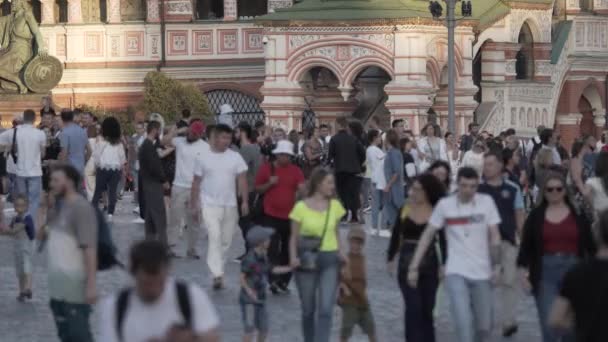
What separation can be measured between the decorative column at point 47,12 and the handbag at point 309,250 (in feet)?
119

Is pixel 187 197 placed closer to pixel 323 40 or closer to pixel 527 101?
pixel 323 40

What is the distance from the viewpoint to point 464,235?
14.7 metres

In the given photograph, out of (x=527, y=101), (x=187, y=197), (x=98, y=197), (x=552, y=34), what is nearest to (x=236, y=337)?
(x=187, y=197)

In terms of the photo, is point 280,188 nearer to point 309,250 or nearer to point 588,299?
point 309,250

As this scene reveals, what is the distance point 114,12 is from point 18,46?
28.6 ft

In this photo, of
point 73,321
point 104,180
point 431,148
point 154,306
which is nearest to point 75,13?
point 431,148

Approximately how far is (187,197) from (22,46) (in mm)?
19782

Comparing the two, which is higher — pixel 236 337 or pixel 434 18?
pixel 434 18

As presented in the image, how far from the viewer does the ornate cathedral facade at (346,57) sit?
4269 cm

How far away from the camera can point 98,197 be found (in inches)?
1097

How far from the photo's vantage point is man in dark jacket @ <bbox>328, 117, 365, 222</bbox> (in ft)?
92.0

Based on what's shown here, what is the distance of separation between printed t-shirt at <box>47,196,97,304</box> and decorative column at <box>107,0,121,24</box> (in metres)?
37.7

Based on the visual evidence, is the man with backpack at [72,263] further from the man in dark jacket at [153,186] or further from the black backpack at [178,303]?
the man in dark jacket at [153,186]

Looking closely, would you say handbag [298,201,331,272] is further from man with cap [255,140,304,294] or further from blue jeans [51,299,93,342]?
man with cap [255,140,304,294]
